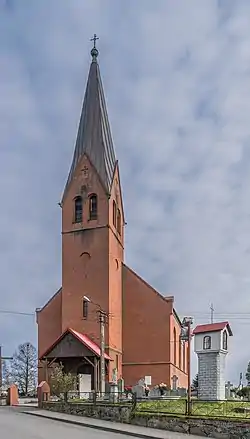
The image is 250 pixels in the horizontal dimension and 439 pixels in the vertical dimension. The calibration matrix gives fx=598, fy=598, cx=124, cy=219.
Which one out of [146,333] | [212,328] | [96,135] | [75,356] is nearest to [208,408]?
[212,328]

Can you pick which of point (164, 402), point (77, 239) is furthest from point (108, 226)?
point (164, 402)

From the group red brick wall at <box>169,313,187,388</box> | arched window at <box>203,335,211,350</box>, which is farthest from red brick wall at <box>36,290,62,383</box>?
arched window at <box>203,335,211,350</box>

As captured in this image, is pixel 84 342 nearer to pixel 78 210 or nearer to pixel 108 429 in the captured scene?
pixel 78 210

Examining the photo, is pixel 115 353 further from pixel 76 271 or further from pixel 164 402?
pixel 164 402

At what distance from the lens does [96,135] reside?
5269 centimetres

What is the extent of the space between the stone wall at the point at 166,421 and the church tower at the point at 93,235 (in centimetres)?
1782

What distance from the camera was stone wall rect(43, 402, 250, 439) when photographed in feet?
57.9

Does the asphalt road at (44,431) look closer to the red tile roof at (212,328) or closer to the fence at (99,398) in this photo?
the fence at (99,398)

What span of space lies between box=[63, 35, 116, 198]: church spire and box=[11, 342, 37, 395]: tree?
28.5m

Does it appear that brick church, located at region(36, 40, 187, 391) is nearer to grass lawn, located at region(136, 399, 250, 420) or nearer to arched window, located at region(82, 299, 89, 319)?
arched window, located at region(82, 299, 89, 319)

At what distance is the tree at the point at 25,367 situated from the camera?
231 feet

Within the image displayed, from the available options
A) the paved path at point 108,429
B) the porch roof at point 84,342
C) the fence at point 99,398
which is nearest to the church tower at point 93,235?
the porch roof at point 84,342

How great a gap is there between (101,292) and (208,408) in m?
26.8

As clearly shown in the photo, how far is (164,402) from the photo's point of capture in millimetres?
25000
